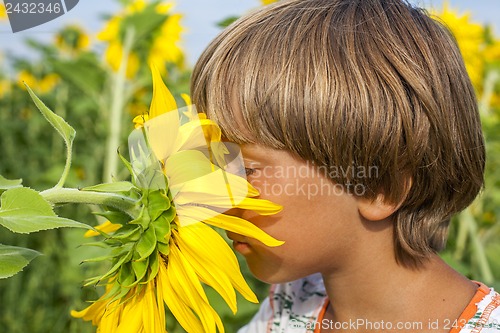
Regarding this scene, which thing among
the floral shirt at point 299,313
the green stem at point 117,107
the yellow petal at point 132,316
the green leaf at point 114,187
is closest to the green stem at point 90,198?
the green leaf at point 114,187

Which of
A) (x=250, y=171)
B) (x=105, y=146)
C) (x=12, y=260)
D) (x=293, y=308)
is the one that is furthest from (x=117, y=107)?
(x=12, y=260)

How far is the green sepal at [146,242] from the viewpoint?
0.75m

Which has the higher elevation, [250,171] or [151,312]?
[250,171]

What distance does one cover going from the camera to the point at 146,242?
29.9 inches

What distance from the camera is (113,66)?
2.04 meters

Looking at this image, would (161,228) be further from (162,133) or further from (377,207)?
(377,207)

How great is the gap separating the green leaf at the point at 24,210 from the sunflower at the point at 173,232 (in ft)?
0.37

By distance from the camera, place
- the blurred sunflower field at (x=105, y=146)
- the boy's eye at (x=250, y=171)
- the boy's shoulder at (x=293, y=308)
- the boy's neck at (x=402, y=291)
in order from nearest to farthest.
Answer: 1. the boy's eye at (x=250, y=171)
2. the boy's neck at (x=402, y=291)
3. the boy's shoulder at (x=293, y=308)
4. the blurred sunflower field at (x=105, y=146)

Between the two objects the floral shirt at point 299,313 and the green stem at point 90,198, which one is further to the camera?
the floral shirt at point 299,313

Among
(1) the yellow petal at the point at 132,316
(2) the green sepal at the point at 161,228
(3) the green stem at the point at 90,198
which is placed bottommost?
(1) the yellow petal at the point at 132,316

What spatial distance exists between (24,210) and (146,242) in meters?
0.15

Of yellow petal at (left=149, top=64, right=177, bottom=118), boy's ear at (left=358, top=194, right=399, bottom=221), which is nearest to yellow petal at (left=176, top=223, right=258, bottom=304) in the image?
yellow petal at (left=149, top=64, right=177, bottom=118)

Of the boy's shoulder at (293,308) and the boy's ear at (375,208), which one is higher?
the boy's ear at (375,208)

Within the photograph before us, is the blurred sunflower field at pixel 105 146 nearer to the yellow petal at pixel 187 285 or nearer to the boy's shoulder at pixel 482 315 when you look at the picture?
the boy's shoulder at pixel 482 315
